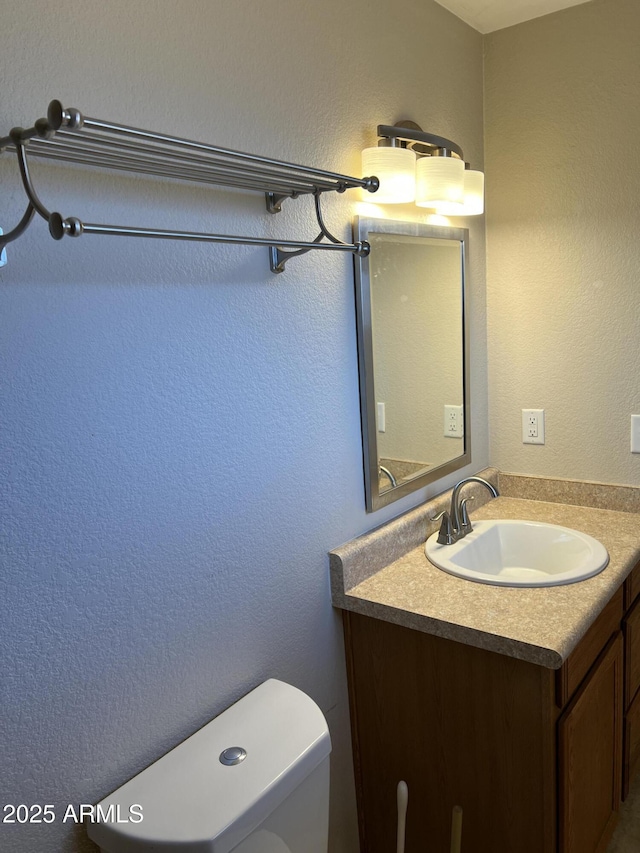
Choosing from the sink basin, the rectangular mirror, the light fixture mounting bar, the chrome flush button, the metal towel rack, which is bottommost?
the chrome flush button

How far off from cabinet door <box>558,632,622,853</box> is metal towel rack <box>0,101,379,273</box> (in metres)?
1.14

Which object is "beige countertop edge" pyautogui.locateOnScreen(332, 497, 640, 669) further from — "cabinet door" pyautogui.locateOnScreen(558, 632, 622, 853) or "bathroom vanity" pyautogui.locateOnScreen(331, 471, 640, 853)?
"cabinet door" pyautogui.locateOnScreen(558, 632, 622, 853)

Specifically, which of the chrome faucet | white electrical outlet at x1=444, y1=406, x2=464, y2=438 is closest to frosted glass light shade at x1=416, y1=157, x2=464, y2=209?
white electrical outlet at x1=444, y1=406, x2=464, y2=438

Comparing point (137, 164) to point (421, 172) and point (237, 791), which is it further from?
point (237, 791)

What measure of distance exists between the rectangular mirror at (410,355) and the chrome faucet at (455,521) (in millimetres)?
120

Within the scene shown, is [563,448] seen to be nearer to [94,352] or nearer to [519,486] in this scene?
[519,486]

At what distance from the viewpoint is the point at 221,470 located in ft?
4.40

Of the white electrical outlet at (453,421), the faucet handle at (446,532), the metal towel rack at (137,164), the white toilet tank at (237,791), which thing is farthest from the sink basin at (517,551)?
the metal towel rack at (137,164)

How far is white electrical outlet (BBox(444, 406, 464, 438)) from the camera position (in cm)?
212

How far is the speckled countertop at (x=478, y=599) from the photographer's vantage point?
4.57 ft

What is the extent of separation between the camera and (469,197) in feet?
6.21

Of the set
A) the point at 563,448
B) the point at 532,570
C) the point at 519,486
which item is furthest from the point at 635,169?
the point at 532,570

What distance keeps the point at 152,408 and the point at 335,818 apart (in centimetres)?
119

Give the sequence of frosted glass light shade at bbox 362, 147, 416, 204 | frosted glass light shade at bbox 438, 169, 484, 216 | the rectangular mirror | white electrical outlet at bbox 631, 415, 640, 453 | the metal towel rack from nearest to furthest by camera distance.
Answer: the metal towel rack
frosted glass light shade at bbox 362, 147, 416, 204
the rectangular mirror
frosted glass light shade at bbox 438, 169, 484, 216
white electrical outlet at bbox 631, 415, 640, 453
